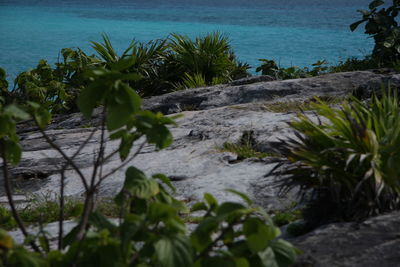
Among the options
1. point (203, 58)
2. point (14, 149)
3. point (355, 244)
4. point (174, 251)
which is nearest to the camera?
point (174, 251)

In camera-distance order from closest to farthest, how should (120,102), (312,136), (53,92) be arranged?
(120,102) → (312,136) → (53,92)

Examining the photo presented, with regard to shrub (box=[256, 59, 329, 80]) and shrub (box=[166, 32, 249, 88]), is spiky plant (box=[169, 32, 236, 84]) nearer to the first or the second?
shrub (box=[166, 32, 249, 88])

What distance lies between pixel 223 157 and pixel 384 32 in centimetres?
628

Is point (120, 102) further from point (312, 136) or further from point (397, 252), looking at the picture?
point (312, 136)

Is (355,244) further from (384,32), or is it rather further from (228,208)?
(384,32)

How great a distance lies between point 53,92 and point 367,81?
13.8ft

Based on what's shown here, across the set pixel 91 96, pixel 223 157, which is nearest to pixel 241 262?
pixel 91 96

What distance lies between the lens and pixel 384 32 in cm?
997

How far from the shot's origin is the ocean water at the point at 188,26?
943 inches

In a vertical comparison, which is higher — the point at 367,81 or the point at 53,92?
the point at 367,81

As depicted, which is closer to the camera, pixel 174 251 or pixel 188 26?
pixel 174 251

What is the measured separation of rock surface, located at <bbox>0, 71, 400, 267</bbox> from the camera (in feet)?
9.02

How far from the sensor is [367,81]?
7.24m

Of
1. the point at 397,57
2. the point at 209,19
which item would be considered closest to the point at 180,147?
the point at 397,57
